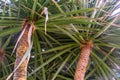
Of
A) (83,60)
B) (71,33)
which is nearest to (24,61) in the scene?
(71,33)

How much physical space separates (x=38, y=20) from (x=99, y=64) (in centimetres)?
79

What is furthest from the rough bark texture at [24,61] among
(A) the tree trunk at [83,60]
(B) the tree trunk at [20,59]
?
(A) the tree trunk at [83,60]

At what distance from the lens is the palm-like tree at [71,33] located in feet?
6.35

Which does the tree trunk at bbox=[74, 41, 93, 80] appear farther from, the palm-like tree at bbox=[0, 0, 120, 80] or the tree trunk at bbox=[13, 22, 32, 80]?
the tree trunk at bbox=[13, 22, 32, 80]

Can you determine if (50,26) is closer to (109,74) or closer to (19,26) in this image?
(19,26)

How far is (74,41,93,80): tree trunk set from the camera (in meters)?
2.26

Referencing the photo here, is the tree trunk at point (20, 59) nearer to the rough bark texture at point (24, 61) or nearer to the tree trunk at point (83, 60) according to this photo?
the rough bark texture at point (24, 61)

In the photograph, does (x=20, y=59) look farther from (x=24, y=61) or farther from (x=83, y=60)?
(x=83, y=60)

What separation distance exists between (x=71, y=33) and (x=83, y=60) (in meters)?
0.28

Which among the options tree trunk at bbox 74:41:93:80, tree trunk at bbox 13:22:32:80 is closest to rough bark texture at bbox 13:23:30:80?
tree trunk at bbox 13:22:32:80

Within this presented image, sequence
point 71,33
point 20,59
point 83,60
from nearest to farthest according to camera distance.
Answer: point 20,59 → point 71,33 → point 83,60

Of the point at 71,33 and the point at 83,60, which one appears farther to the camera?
the point at 83,60

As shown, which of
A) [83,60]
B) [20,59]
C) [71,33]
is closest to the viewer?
[20,59]

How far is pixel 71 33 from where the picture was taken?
2131mm
